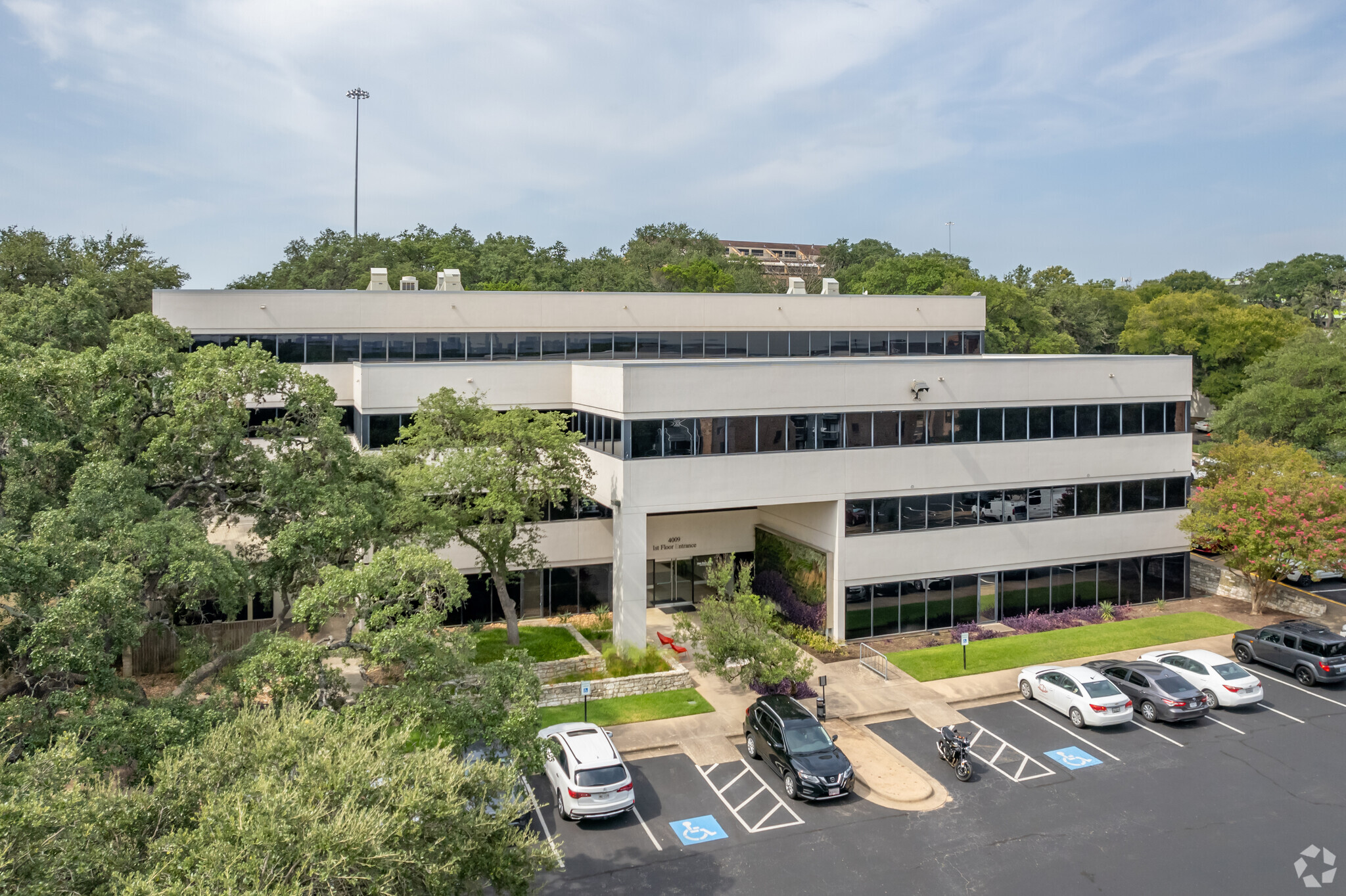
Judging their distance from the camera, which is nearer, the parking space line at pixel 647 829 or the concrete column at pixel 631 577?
the parking space line at pixel 647 829

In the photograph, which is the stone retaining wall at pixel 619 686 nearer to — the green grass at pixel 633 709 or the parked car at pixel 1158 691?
the green grass at pixel 633 709

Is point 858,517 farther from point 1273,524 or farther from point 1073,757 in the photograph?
point 1273,524

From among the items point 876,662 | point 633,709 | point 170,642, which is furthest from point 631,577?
point 170,642

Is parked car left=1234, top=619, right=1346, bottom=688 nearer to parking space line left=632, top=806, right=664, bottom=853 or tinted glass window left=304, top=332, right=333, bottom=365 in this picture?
parking space line left=632, top=806, right=664, bottom=853

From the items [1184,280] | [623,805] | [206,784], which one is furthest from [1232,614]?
[1184,280]

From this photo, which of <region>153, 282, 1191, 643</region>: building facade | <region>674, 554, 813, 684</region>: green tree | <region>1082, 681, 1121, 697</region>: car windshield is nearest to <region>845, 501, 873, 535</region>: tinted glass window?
<region>153, 282, 1191, 643</region>: building facade

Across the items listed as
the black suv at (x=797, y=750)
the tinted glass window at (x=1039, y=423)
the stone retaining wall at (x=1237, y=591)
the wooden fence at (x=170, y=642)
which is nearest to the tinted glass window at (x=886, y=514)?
the tinted glass window at (x=1039, y=423)

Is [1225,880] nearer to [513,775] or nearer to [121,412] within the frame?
[513,775]
